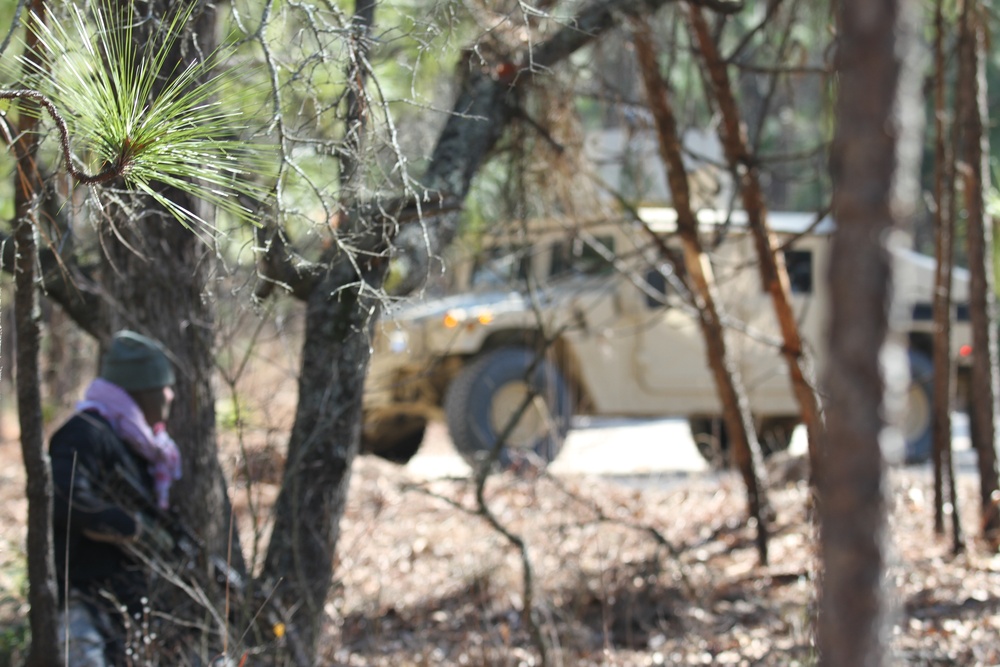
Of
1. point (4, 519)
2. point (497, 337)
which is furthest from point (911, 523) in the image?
point (4, 519)

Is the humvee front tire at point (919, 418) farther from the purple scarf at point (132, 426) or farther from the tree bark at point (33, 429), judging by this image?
the tree bark at point (33, 429)

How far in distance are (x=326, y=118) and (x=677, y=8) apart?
6.64 feet

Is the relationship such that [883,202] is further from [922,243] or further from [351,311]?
[922,243]

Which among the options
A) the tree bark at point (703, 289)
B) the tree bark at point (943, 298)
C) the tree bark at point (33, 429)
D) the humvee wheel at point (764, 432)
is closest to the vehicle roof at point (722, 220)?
the humvee wheel at point (764, 432)

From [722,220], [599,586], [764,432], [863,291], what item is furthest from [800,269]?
[863,291]

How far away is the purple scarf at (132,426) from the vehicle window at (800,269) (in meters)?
6.59

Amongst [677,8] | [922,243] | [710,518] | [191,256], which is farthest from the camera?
[922,243]

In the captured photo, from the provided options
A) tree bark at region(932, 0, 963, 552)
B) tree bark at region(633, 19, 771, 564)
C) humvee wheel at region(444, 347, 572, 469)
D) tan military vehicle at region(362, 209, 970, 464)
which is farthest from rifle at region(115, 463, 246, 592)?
humvee wheel at region(444, 347, 572, 469)

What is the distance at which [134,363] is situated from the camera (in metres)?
3.41

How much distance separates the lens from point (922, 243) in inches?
810

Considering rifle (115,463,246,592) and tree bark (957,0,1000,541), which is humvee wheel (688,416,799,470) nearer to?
tree bark (957,0,1000,541)

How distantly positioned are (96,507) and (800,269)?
7.03 m

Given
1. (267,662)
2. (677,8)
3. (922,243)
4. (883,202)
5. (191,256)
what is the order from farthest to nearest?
(922,243) < (677,8) < (191,256) < (267,662) < (883,202)

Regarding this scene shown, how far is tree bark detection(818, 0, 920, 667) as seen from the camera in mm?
834
